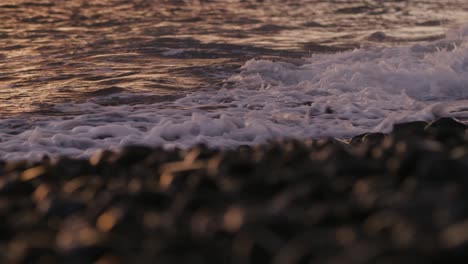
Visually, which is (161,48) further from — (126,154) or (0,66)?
(126,154)

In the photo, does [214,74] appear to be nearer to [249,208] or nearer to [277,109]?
[277,109]

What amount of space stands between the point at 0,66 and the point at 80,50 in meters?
1.62

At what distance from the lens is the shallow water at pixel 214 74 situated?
6.61 meters

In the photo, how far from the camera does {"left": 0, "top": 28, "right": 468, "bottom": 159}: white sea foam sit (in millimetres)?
6258

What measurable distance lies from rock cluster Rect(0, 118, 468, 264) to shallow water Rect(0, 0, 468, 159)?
265 cm

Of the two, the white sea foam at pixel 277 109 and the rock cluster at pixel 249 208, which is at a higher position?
the rock cluster at pixel 249 208

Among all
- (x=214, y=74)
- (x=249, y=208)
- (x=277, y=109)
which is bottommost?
(x=214, y=74)

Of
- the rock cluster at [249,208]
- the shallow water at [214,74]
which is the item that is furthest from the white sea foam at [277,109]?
the rock cluster at [249,208]

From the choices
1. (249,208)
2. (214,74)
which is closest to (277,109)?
(214,74)

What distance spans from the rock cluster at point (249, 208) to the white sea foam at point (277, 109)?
8.52 feet

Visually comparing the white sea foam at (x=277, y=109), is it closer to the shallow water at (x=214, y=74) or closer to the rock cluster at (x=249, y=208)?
the shallow water at (x=214, y=74)

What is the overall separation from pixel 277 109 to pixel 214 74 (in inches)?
93.4

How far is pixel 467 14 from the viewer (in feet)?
53.1

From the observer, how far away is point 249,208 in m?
2.56
